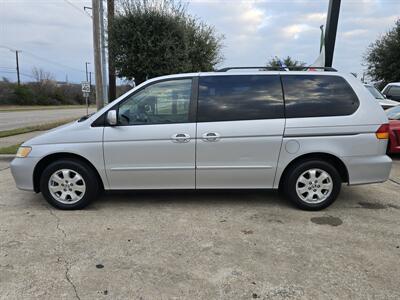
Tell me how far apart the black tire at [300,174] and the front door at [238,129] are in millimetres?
249

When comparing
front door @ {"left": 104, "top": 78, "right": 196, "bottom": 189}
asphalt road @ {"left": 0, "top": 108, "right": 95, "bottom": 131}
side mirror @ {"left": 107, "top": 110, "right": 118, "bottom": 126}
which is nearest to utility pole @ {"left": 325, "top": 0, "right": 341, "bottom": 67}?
front door @ {"left": 104, "top": 78, "right": 196, "bottom": 189}

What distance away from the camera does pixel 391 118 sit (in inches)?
320

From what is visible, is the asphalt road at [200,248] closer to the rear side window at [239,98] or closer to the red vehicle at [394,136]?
the rear side window at [239,98]

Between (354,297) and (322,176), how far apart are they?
1992 millimetres

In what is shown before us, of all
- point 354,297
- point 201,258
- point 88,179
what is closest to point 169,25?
point 88,179

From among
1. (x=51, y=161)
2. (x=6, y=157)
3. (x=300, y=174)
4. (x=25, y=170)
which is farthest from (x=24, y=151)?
(x=6, y=157)

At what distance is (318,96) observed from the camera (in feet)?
14.4

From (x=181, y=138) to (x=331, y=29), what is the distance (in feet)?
25.2

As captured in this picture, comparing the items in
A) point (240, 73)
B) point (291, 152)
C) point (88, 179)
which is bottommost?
point (88, 179)

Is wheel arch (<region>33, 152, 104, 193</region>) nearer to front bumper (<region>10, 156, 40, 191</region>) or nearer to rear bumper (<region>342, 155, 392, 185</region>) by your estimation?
front bumper (<region>10, 156, 40, 191</region>)

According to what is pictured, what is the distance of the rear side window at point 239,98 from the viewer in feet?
14.3

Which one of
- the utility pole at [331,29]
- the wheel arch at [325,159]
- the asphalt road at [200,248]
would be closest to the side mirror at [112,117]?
the asphalt road at [200,248]

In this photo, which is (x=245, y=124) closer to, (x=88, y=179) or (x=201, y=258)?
(x=201, y=258)

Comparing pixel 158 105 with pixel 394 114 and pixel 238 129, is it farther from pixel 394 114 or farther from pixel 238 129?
pixel 394 114
